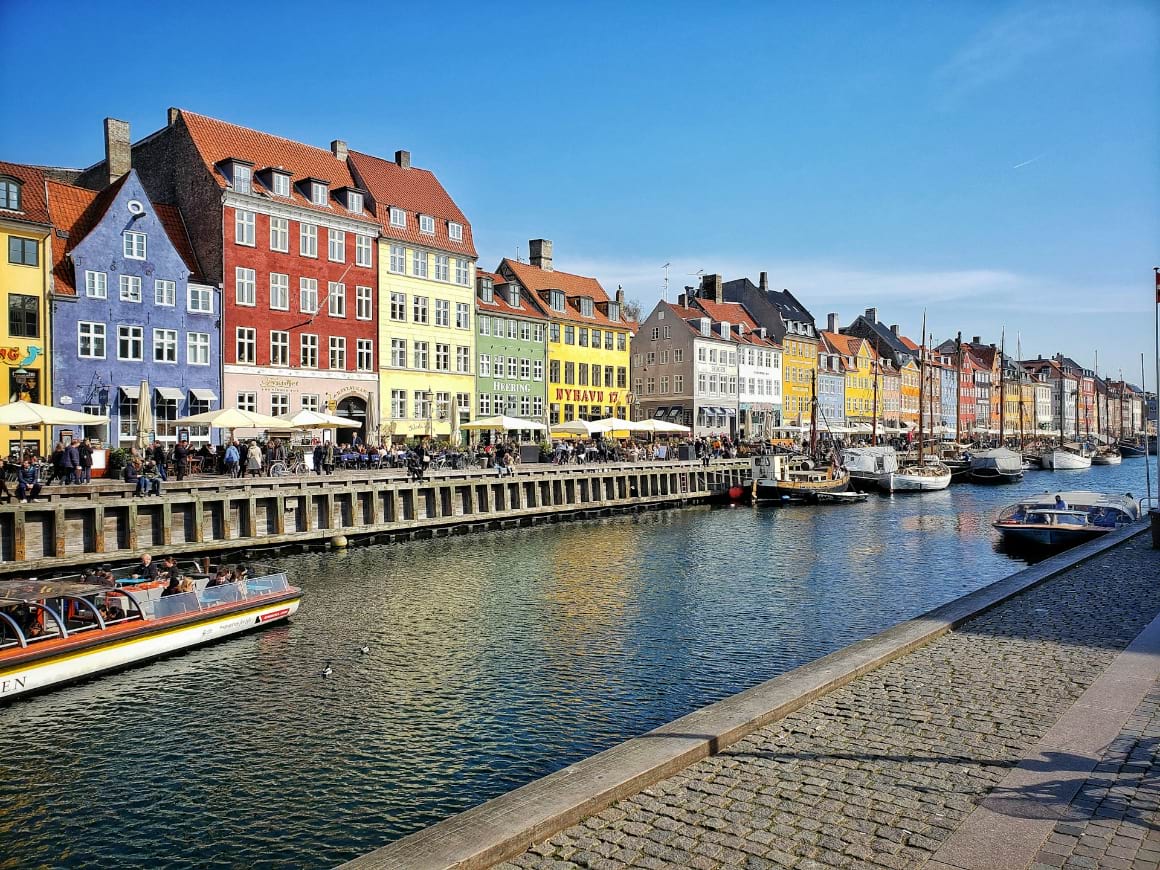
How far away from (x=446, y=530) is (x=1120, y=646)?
28.0m

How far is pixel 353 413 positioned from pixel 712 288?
1991 inches

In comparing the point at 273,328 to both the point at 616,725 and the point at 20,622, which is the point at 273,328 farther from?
the point at 616,725

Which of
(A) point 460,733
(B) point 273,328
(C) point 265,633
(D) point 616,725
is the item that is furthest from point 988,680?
(B) point 273,328

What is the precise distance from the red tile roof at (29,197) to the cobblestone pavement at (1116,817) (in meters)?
41.5

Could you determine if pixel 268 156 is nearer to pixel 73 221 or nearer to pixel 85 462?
pixel 73 221

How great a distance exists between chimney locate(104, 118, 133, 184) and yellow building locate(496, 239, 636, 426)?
28826mm

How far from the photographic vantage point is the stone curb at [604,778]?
22.0ft

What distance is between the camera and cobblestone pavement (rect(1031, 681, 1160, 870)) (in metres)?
6.47

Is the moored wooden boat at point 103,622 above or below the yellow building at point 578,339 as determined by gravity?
below

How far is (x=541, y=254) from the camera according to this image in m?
74.9

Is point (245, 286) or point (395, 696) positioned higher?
point (245, 286)

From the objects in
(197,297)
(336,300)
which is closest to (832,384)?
(336,300)

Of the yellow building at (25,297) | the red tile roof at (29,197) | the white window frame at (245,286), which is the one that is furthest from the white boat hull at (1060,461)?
the red tile roof at (29,197)

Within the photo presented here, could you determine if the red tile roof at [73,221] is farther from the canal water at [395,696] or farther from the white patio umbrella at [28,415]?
the canal water at [395,696]
